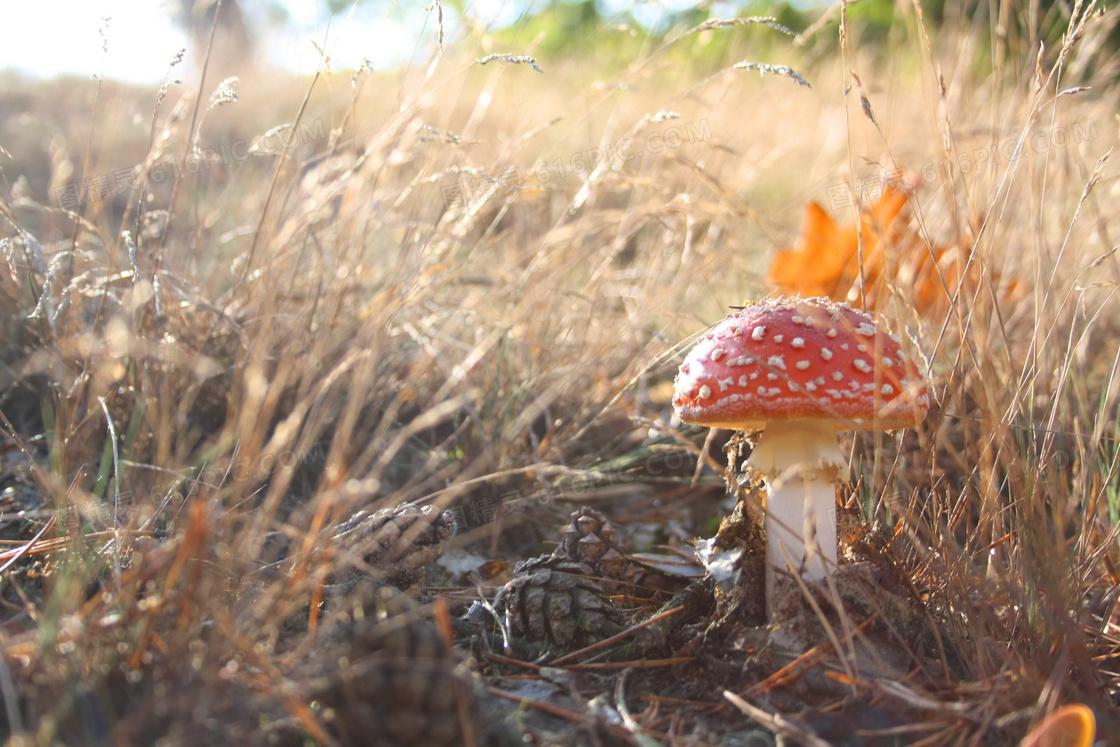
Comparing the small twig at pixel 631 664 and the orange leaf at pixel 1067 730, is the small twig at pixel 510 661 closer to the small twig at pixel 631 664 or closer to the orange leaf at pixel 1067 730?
the small twig at pixel 631 664

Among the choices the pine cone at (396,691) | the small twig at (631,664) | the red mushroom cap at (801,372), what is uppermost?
the red mushroom cap at (801,372)

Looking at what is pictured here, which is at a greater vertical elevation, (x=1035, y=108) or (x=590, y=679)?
(x=1035, y=108)

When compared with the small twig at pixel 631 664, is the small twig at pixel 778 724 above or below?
above

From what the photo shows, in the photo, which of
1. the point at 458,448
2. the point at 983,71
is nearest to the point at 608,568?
the point at 458,448

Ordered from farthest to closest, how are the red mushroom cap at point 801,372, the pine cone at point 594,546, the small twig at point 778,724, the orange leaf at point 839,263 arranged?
the orange leaf at point 839,263 → the pine cone at point 594,546 → the red mushroom cap at point 801,372 → the small twig at point 778,724

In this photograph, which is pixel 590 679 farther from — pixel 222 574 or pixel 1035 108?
pixel 1035 108

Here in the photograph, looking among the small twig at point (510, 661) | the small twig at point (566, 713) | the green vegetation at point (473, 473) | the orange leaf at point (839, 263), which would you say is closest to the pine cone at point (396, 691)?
the green vegetation at point (473, 473)

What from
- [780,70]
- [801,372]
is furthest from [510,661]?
[780,70]

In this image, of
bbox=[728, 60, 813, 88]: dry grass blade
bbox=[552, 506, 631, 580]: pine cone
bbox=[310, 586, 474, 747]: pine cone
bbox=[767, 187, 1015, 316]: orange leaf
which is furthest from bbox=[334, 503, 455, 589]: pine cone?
bbox=[767, 187, 1015, 316]: orange leaf
